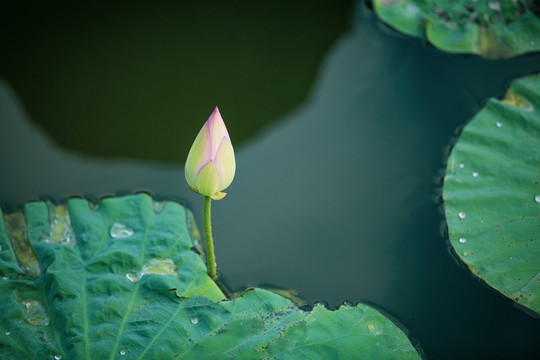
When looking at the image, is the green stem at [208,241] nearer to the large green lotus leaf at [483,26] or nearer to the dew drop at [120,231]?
the dew drop at [120,231]

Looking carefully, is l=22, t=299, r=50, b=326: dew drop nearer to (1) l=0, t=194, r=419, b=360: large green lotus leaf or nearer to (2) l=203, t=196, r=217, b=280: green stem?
(1) l=0, t=194, r=419, b=360: large green lotus leaf

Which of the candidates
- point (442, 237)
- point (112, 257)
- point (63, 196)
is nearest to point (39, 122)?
point (63, 196)

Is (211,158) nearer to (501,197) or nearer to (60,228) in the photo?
(60,228)

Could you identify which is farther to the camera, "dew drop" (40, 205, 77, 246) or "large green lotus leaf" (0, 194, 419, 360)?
"dew drop" (40, 205, 77, 246)

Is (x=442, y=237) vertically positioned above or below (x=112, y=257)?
below

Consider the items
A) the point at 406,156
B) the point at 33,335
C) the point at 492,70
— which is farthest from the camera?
the point at 492,70

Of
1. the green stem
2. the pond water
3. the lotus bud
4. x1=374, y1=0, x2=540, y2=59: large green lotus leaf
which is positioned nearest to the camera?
the lotus bud

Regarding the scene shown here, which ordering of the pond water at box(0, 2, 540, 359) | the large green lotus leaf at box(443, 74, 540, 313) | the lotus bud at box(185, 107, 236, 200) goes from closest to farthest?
1. the lotus bud at box(185, 107, 236, 200)
2. the large green lotus leaf at box(443, 74, 540, 313)
3. the pond water at box(0, 2, 540, 359)

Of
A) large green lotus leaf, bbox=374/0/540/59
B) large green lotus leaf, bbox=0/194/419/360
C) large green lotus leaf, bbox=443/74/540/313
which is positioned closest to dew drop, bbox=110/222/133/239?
large green lotus leaf, bbox=0/194/419/360

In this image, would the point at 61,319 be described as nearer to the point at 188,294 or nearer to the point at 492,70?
the point at 188,294
